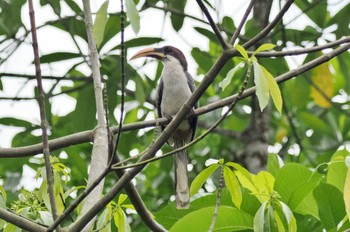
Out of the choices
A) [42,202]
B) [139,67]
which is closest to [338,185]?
[42,202]

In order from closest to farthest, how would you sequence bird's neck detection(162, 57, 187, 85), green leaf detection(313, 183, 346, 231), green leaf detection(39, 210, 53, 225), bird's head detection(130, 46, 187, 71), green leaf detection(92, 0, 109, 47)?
1. green leaf detection(92, 0, 109, 47)
2. green leaf detection(39, 210, 53, 225)
3. green leaf detection(313, 183, 346, 231)
4. bird's neck detection(162, 57, 187, 85)
5. bird's head detection(130, 46, 187, 71)

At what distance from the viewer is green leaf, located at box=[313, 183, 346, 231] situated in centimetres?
326

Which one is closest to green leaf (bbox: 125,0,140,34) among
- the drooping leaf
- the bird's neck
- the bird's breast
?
the bird's breast

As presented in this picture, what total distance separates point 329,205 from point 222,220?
429 millimetres

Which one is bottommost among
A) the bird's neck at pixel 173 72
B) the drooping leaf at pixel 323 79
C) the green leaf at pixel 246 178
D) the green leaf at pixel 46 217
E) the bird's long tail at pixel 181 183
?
the bird's long tail at pixel 181 183

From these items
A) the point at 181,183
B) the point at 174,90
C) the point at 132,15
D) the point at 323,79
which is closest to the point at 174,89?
the point at 174,90

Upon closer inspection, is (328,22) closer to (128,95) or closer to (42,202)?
(128,95)

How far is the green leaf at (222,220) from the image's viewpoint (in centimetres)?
309

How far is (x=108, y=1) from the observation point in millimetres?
2572

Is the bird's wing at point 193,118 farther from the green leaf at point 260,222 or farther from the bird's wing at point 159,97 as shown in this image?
the green leaf at point 260,222

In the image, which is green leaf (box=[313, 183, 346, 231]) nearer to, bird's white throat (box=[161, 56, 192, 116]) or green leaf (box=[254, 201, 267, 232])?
green leaf (box=[254, 201, 267, 232])

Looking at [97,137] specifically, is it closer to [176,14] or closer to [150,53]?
[176,14]

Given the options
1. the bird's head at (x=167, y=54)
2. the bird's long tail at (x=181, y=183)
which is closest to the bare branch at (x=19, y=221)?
the bird's long tail at (x=181, y=183)

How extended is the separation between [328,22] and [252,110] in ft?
2.36
